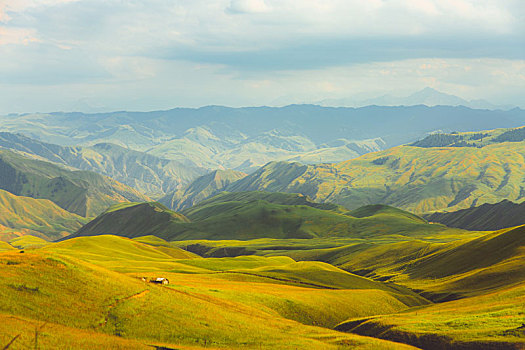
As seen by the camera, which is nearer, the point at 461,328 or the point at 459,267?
the point at 461,328

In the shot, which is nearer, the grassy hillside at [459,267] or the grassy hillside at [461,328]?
the grassy hillside at [461,328]

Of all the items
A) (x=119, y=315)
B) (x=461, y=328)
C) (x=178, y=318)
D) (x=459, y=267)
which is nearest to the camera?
(x=119, y=315)

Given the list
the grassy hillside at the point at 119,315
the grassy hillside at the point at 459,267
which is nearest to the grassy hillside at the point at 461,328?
the grassy hillside at the point at 119,315

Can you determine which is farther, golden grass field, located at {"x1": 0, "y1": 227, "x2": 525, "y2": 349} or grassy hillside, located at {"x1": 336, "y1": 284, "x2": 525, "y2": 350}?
grassy hillside, located at {"x1": 336, "y1": 284, "x2": 525, "y2": 350}

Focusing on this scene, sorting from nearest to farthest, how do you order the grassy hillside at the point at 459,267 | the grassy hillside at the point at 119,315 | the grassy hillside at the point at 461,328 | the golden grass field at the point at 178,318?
the grassy hillside at the point at 119,315, the golden grass field at the point at 178,318, the grassy hillside at the point at 461,328, the grassy hillside at the point at 459,267

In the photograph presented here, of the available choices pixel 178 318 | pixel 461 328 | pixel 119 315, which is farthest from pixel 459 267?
pixel 119 315

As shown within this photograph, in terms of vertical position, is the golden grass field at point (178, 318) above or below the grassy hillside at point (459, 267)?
above

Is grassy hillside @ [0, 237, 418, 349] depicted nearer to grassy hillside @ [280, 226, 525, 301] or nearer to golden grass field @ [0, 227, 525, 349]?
golden grass field @ [0, 227, 525, 349]

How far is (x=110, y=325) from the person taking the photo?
144 ft

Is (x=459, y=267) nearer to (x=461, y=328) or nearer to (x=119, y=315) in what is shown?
(x=461, y=328)

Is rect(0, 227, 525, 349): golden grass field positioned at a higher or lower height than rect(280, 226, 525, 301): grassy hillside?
higher

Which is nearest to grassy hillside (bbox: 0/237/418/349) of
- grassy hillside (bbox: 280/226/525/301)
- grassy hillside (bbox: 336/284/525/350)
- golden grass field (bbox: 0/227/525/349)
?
golden grass field (bbox: 0/227/525/349)

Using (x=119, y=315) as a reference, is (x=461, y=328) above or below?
below

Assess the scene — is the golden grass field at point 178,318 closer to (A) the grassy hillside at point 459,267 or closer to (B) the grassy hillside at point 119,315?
(B) the grassy hillside at point 119,315
